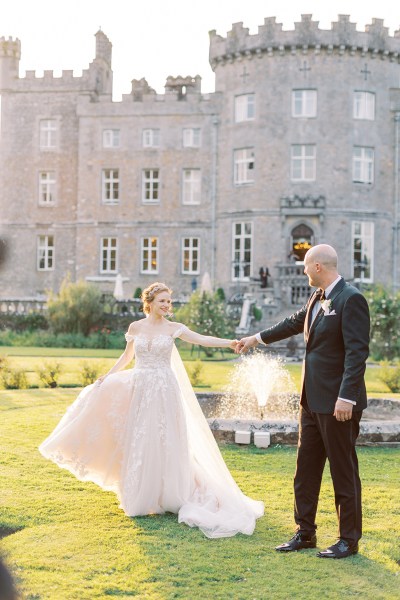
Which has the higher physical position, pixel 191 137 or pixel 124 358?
pixel 191 137

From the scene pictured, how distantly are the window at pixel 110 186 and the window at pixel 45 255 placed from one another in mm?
3650

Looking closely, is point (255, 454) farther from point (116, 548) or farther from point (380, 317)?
point (380, 317)

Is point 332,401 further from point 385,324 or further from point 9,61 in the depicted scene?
point 9,61

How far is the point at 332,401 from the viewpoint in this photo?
536 centimetres

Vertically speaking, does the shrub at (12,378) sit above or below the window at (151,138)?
below

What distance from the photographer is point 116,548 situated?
5441mm

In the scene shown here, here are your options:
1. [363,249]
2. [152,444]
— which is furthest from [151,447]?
[363,249]

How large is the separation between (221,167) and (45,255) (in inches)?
405

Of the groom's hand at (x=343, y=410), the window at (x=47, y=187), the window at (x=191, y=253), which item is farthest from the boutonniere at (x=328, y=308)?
the window at (x=47, y=187)

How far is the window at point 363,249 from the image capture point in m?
35.9

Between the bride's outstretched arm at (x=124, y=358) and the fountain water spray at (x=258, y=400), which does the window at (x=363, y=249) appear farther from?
the bride's outstretched arm at (x=124, y=358)

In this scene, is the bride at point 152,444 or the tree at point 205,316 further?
the tree at point 205,316

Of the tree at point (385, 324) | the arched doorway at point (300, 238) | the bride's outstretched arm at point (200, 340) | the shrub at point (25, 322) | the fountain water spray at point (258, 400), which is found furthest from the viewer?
the arched doorway at point (300, 238)

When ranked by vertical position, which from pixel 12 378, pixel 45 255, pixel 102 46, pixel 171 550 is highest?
pixel 102 46
